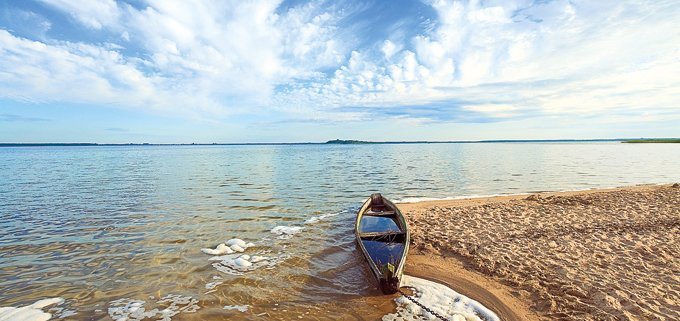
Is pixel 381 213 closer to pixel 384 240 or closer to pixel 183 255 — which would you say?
pixel 384 240

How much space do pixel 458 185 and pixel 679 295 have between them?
17.6m

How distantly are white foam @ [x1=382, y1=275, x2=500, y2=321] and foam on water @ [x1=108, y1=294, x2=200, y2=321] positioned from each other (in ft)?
13.0

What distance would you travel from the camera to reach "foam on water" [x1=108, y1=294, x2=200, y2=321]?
600cm

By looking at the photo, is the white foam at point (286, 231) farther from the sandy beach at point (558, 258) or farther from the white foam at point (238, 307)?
the white foam at point (238, 307)

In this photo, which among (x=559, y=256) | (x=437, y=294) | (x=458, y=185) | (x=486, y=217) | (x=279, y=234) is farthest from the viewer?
(x=458, y=185)

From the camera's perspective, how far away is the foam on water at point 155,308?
6.00 metres

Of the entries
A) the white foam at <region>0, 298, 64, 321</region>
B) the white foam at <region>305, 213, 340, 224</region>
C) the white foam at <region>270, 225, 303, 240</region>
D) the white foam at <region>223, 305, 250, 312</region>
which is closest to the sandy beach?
the white foam at <region>305, 213, 340, 224</region>

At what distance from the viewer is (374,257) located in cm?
877

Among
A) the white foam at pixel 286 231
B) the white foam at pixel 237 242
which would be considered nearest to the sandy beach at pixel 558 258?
the white foam at pixel 286 231

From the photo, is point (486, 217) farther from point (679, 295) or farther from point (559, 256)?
point (679, 295)

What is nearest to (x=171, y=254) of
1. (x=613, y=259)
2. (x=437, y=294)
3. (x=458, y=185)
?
(x=437, y=294)

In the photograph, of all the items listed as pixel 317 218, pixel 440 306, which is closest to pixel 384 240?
pixel 440 306

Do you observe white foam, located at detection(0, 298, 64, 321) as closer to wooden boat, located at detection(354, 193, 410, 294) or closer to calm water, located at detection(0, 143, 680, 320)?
calm water, located at detection(0, 143, 680, 320)

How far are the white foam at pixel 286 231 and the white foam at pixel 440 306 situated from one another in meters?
5.18
